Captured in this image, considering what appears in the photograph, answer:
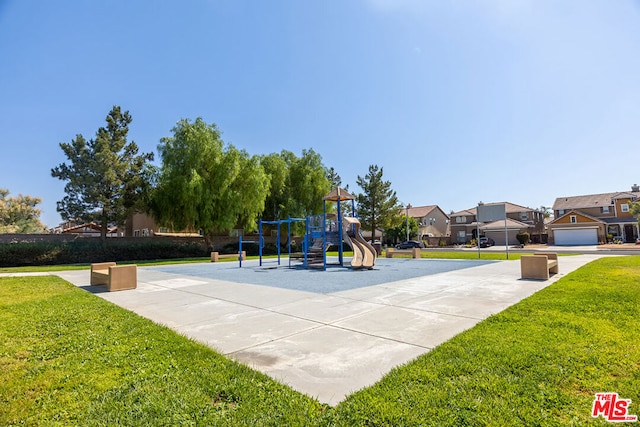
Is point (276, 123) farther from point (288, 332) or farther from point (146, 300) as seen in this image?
point (288, 332)

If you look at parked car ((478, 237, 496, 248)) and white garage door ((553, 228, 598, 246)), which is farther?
parked car ((478, 237, 496, 248))

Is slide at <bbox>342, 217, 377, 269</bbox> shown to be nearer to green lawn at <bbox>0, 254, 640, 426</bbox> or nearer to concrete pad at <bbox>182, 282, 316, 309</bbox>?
concrete pad at <bbox>182, 282, 316, 309</bbox>

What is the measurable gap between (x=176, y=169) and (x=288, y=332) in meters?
23.2

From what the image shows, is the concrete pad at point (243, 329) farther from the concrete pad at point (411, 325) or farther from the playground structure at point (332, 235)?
the playground structure at point (332, 235)

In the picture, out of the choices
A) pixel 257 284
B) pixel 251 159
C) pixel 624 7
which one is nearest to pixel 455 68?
pixel 624 7

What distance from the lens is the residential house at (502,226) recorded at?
47250 millimetres

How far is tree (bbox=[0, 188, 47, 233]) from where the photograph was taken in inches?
1818

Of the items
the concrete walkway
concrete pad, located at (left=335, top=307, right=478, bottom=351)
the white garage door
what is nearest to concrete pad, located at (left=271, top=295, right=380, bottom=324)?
the concrete walkway

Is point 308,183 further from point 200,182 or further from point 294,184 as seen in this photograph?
point 200,182

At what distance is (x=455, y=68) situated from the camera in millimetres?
12625

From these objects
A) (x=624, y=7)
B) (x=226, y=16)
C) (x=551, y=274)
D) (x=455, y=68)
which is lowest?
(x=551, y=274)

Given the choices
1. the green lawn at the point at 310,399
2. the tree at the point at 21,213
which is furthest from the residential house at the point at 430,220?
the tree at the point at 21,213

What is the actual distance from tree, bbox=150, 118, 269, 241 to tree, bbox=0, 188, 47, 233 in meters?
35.5

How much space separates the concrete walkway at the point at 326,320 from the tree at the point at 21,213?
5325 cm
